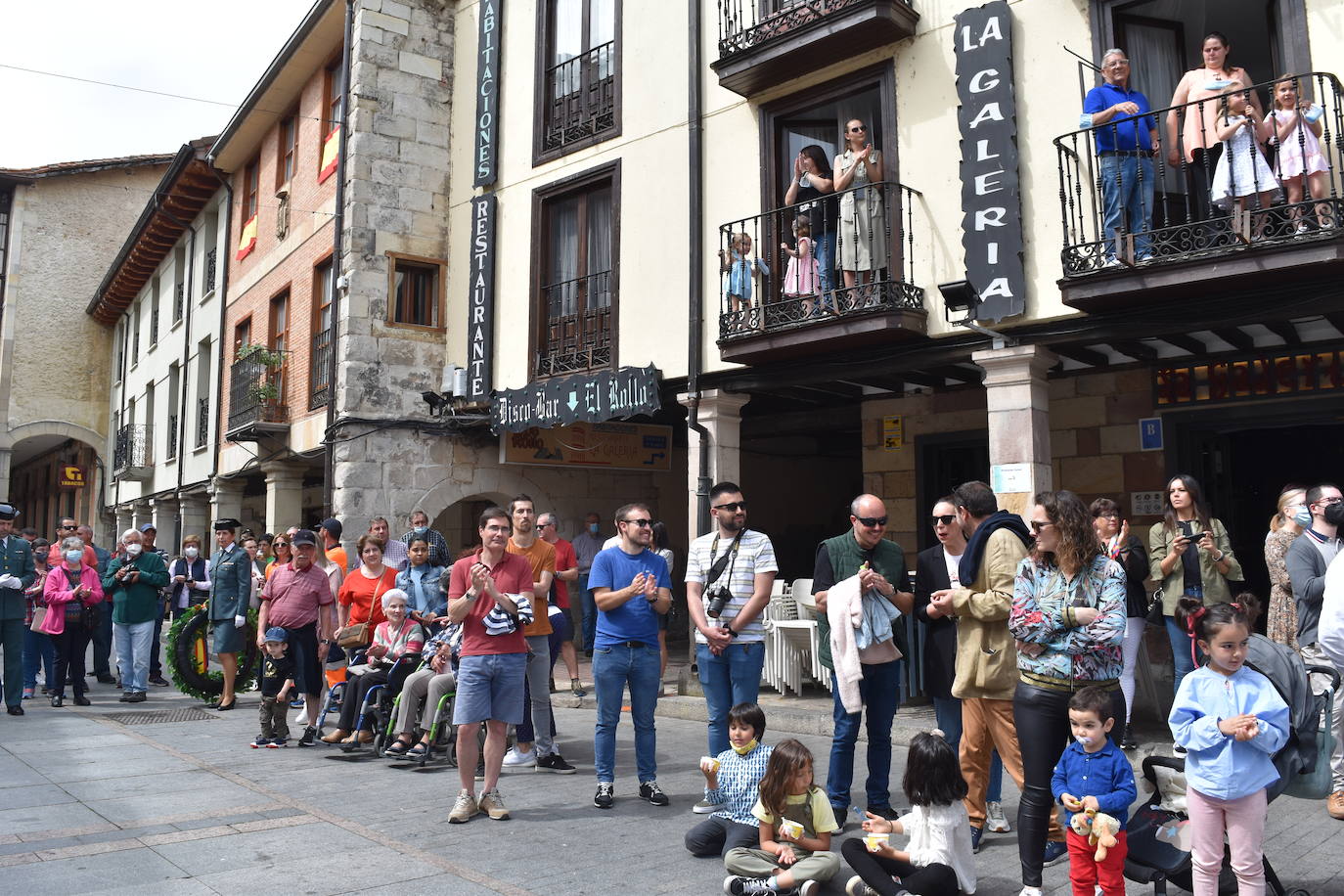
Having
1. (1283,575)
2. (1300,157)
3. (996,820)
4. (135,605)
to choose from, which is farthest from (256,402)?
(1283,575)

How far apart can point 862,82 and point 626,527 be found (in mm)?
6103

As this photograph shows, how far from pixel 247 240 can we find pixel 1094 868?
775 inches

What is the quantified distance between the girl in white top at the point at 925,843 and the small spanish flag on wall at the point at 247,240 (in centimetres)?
1827

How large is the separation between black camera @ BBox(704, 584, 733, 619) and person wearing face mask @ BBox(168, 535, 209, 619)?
8.59 m

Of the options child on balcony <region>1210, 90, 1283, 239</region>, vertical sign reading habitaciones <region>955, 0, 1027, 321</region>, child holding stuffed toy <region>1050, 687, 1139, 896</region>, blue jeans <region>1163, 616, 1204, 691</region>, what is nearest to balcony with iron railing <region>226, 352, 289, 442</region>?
vertical sign reading habitaciones <region>955, 0, 1027, 321</region>

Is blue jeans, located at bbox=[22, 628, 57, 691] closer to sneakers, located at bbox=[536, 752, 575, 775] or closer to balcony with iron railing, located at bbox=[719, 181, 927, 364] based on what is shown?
sneakers, located at bbox=[536, 752, 575, 775]

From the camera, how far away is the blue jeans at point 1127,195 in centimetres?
807

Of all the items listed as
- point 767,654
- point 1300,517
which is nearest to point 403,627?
point 767,654

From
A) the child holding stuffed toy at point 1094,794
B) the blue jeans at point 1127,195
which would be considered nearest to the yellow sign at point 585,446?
the blue jeans at point 1127,195

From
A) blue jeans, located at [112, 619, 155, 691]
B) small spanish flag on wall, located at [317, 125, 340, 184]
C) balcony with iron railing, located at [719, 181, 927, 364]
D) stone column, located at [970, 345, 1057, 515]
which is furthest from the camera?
small spanish flag on wall, located at [317, 125, 340, 184]

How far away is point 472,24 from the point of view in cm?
1485

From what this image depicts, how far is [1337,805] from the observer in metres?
5.54

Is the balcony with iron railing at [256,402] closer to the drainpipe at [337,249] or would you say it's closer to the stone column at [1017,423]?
the drainpipe at [337,249]

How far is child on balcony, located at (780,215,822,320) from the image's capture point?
10172 millimetres
